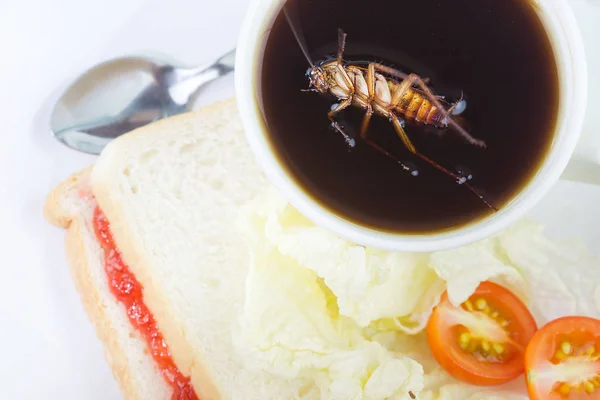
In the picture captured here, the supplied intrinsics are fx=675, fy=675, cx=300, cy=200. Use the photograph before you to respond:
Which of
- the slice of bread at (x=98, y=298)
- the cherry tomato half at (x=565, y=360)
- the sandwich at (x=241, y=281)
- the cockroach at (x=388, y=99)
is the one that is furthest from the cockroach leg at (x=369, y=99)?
the slice of bread at (x=98, y=298)

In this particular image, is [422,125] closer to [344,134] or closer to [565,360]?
[344,134]

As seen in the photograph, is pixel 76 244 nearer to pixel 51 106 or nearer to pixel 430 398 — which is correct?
pixel 51 106

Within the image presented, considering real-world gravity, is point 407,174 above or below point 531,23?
below

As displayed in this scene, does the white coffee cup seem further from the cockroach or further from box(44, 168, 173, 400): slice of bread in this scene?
box(44, 168, 173, 400): slice of bread

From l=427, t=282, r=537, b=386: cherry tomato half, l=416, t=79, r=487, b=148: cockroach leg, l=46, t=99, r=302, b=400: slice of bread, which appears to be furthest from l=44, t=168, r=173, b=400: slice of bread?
l=416, t=79, r=487, b=148: cockroach leg

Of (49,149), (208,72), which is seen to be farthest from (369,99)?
(49,149)

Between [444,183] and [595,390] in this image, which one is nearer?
[444,183]

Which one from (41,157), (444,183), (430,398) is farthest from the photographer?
(41,157)

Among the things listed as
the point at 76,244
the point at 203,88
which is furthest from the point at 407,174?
the point at 76,244
